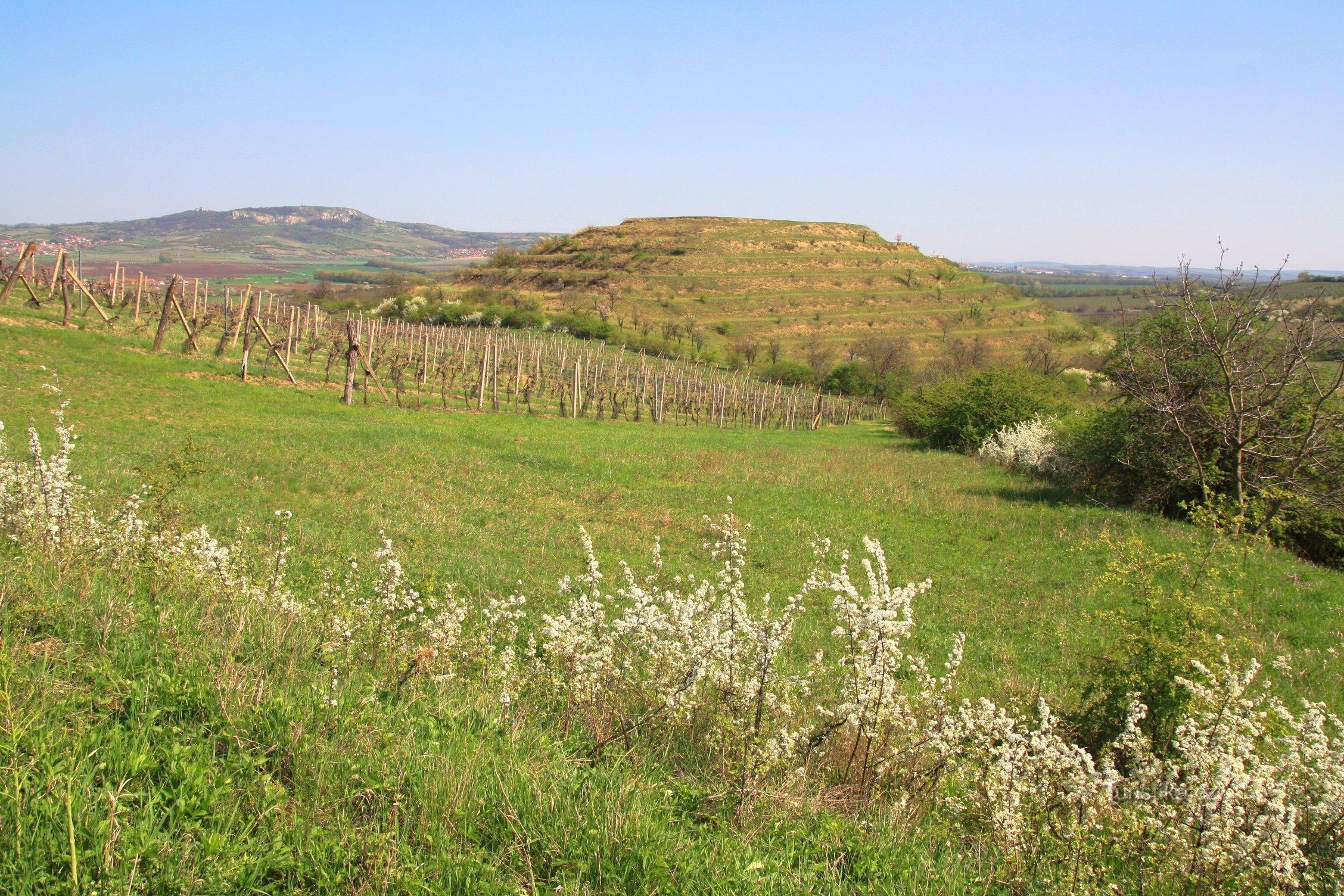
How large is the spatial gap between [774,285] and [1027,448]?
70.9 meters

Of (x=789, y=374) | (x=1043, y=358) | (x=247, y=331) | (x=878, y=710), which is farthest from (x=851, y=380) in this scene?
(x=878, y=710)

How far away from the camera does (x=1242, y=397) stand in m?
10.4

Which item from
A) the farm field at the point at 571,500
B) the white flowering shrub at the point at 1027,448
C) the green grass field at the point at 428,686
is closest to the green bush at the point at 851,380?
the white flowering shrub at the point at 1027,448

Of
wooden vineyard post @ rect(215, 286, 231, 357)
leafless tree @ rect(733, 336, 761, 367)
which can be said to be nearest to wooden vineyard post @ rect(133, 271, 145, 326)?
wooden vineyard post @ rect(215, 286, 231, 357)

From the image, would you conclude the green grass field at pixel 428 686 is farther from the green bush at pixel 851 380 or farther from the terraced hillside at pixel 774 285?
the terraced hillside at pixel 774 285

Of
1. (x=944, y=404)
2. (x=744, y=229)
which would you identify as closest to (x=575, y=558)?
(x=944, y=404)

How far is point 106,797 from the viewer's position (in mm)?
2643

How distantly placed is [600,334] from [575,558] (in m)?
57.7

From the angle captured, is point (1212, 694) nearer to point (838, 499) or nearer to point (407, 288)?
point (838, 499)

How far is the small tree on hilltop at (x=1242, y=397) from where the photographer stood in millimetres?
10164

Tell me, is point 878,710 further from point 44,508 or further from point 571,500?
point 571,500

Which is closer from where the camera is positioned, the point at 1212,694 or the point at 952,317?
the point at 1212,694

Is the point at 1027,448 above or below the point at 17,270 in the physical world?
below

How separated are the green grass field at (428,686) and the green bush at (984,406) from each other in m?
5.02
